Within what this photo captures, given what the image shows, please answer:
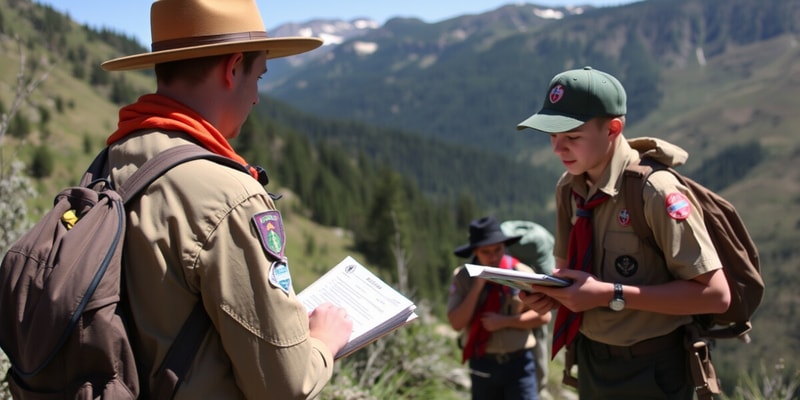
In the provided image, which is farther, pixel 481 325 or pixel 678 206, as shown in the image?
pixel 481 325

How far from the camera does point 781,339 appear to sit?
12219 cm

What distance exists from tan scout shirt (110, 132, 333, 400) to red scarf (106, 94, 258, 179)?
0.47 ft

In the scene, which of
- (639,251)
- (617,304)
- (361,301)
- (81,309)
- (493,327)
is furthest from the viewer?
(493,327)

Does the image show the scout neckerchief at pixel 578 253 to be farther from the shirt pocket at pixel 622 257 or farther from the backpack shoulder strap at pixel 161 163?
the backpack shoulder strap at pixel 161 163

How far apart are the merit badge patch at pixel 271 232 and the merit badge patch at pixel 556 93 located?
1784 mm

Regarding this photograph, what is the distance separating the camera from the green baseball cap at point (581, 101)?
10.3 feet

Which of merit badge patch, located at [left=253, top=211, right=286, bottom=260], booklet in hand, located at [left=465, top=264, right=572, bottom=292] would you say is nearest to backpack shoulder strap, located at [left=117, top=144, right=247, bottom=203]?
merit badge patch, located at [left=253, top=211, right=286, bottom=260]

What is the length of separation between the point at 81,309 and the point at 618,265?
2369 millimetres

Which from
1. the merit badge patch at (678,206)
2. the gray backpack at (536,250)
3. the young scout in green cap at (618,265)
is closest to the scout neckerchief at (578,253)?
the young scout in green cap at (618,265)

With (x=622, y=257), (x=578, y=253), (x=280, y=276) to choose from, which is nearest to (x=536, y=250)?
(x=578, y=253)

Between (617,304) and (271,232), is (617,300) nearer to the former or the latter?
(617,304)

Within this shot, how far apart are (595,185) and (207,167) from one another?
1.99 metres

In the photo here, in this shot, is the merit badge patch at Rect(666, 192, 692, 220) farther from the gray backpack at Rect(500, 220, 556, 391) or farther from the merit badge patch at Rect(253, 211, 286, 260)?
the gray backpack at Rect(500, 220, 556, 391)

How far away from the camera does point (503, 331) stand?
5.03 meters
